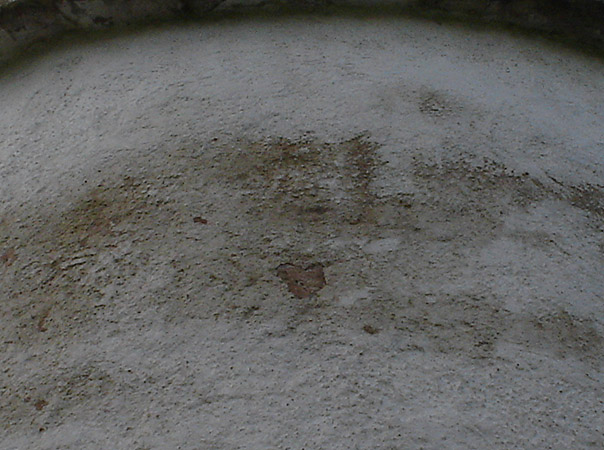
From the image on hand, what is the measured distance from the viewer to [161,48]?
7.41ft

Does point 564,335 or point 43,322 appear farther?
point 43,322

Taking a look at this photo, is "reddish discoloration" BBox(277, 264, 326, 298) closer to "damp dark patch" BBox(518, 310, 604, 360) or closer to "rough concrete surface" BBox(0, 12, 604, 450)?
A: "rough concrete surface" BBox(0, 12, 604, 450)

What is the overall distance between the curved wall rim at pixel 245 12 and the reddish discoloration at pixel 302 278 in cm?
119

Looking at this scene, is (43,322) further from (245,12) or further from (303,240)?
(245,12)

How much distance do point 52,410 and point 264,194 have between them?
0.87 m

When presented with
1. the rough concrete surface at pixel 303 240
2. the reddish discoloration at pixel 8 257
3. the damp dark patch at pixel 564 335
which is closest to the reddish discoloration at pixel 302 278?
the rough concrete surface at pixel 303 240

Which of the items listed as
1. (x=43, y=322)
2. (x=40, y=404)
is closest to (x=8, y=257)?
(x=43, y=322)

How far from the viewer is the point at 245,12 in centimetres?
235

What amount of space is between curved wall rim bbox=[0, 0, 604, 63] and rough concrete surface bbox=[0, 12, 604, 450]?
0.08m

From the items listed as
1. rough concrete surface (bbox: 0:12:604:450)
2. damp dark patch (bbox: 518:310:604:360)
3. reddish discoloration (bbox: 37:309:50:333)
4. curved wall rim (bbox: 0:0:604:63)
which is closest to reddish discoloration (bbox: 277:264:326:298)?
rough concrete surface (bbox: 0:12:604:450)

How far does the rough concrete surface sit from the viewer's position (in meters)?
1.49

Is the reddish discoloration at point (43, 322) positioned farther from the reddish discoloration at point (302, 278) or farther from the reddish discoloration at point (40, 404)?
the reddish discoloration at point (302, 278)

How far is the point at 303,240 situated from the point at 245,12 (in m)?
1.12

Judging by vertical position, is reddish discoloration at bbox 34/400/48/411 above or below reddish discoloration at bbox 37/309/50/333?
below
